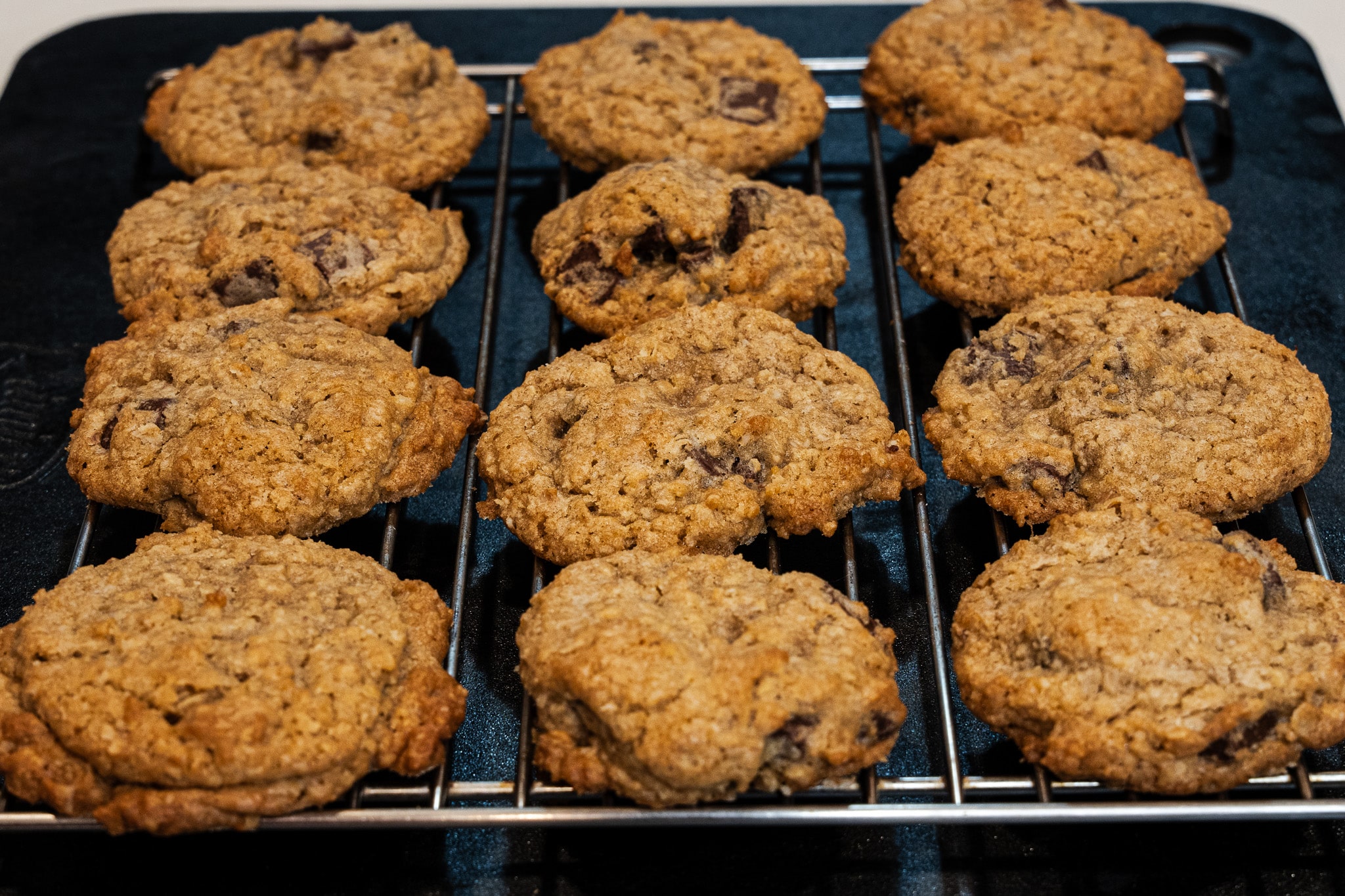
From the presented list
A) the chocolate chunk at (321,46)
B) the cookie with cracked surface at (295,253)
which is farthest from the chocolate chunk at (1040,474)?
the chocolate chunk at (321,46)

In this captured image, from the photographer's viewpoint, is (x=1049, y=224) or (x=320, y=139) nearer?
(x=1049, y=224)

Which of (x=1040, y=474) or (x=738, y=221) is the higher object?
(x=738, y=221)

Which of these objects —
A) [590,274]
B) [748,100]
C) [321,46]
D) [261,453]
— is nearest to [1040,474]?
[590,274]

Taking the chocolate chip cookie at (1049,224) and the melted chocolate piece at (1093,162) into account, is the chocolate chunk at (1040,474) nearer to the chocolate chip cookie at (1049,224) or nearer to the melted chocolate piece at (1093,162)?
the chocolate chip cookie at (1049,224)

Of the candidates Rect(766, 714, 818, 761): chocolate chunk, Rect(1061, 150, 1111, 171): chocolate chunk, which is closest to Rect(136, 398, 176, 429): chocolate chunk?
Rect(766, 714, 818, 761): chocolate chunk

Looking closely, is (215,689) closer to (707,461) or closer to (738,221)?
(707,461)

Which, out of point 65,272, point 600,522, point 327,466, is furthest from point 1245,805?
point 65,272

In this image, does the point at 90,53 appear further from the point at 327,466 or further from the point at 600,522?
the point at 600,522
